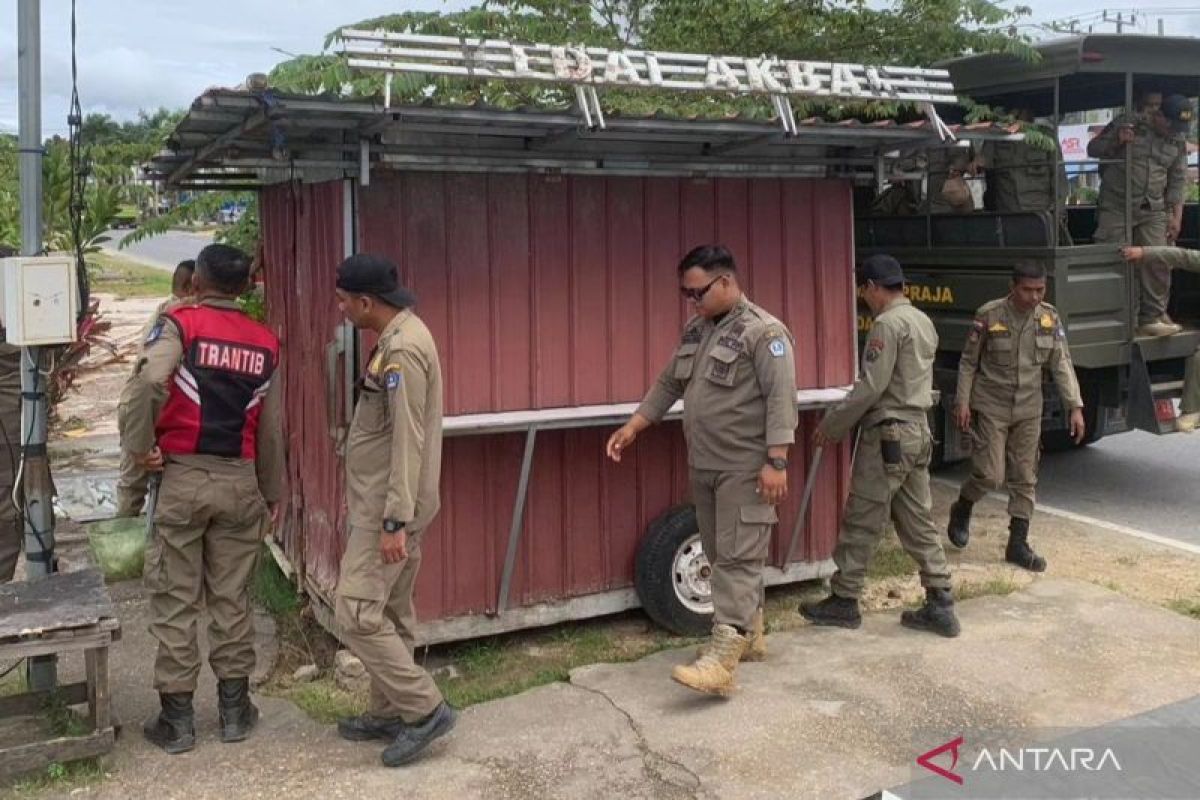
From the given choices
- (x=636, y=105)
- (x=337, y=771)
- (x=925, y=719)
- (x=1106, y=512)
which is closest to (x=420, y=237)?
(x=337, y=771)

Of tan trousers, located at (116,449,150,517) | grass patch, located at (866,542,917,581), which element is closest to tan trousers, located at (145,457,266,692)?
tan trousers, located at (116,449,150,517)

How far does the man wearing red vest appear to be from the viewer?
4.02 meters

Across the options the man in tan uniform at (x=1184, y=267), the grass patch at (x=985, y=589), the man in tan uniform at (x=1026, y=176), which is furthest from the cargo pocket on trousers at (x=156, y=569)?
the man in tan uniform at (x=1184, y=267)

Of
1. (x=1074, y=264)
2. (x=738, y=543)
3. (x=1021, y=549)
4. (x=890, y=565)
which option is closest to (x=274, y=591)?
(x=738, y=543)

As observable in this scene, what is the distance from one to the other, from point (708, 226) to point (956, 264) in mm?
3338

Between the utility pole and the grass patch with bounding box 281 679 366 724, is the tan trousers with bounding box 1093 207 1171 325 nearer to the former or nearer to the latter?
the grass patch with bounding box 281 679 366 724

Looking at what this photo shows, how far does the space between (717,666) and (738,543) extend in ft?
1.60

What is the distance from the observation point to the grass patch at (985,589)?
A: 235 inches

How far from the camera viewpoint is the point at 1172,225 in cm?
796

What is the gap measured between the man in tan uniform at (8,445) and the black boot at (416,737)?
2.67 m

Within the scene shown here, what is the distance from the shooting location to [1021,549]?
259 inches

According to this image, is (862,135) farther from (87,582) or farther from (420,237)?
(87,582)

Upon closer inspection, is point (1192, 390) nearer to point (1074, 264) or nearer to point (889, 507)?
point (1074, 264)

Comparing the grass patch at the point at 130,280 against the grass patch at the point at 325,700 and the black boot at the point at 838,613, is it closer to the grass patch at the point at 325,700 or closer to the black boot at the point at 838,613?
the grass patch at the point at 325,700
